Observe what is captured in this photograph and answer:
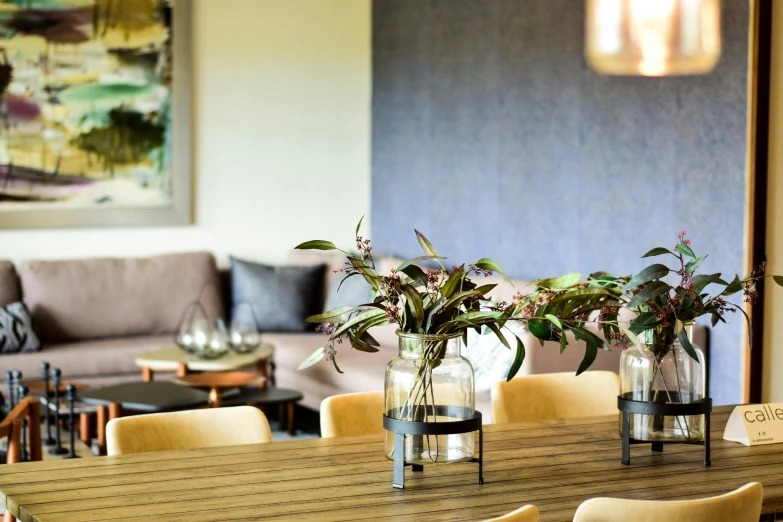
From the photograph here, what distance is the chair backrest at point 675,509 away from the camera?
192cm

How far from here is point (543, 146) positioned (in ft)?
18.9

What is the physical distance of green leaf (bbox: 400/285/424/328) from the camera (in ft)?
7.43

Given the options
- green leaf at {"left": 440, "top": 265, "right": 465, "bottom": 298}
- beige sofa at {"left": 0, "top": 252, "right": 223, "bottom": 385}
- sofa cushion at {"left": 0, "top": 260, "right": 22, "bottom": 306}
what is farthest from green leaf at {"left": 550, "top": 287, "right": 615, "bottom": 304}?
sofa cushion at {"left": 0, "top": 260, "right": 22, "bottom": 306}

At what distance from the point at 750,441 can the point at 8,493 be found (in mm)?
1676

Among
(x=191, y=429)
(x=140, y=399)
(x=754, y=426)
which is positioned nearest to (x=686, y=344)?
(x=754, y=426)

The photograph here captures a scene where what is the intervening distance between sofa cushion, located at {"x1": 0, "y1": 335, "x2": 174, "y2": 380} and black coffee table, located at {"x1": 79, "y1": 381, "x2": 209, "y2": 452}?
867mm

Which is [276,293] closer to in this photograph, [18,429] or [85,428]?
[85,428]

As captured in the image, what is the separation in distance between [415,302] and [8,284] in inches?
177

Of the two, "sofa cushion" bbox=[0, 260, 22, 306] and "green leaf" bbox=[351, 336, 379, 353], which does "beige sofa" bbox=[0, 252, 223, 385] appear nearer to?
"sofa cushion" bbox=[0, 260, 22, 306]

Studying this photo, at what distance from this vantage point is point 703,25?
2.55 metres

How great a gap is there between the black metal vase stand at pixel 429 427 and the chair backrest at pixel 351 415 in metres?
0.56

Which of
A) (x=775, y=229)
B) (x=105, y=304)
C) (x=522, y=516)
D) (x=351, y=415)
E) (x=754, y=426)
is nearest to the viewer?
(x=522, y=516)

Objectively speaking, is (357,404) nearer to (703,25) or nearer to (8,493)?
(8,493)

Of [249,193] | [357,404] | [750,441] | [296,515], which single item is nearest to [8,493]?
[296,515]
